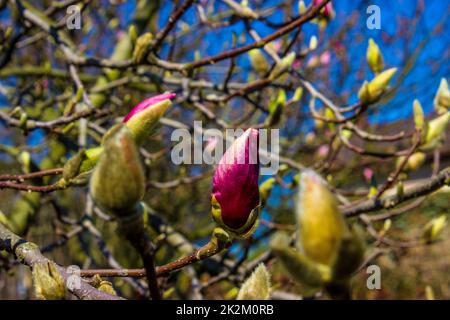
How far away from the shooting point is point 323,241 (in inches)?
12.8

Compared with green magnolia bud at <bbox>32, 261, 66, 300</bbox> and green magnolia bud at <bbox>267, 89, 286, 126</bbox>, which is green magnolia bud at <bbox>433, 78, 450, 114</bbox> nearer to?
green magnolia bud at <bbox>267, 89, 286, 126</bbox>

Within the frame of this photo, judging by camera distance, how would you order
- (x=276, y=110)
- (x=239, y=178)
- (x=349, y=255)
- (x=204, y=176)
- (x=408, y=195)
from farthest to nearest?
(x=204, y=176), (x=276, y=110), (x=408, y=195), (x=239, y=178), (x=349, y=255)

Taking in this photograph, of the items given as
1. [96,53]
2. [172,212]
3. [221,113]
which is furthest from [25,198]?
[96,53]

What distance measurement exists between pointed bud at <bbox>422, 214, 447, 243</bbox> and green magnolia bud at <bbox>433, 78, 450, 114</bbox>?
0.87ft

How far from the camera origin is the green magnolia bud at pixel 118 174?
1.26 ft

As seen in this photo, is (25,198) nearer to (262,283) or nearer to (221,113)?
(262,283)

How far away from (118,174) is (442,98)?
38.1 inches

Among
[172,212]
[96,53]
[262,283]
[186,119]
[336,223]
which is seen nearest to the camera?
[336,223]

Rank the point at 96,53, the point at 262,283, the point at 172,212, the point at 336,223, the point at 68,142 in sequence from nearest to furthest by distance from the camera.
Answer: the point at 336,223 < the point at 262,283 < the point at 68,142 < the point at 172,212 < the point at 96,53

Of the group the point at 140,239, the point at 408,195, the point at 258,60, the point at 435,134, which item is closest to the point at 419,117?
the point at 435,134

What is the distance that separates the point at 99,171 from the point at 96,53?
4.54m

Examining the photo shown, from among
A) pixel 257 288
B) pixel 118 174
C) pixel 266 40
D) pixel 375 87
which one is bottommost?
pixel 257 288

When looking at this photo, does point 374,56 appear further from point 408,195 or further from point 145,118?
point 145,118

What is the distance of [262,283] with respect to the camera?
450 mm
